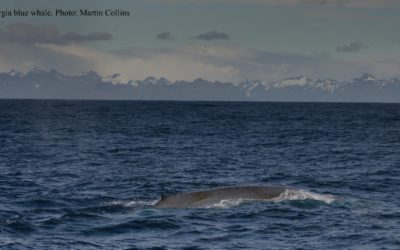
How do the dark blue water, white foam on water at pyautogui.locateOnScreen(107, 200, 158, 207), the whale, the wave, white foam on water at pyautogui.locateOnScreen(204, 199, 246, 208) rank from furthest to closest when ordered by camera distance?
white foam on water at pyautogui.locateOnScreen(107, 200, 158, 207) → the wave → the whale → white foam on water at pyautogui.locateOnScreen(204, 199, 246, 208) → the dark blue water

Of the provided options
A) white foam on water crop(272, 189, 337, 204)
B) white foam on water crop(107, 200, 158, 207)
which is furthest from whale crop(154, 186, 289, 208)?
white foam on water crop(107, 200, 158, 207)

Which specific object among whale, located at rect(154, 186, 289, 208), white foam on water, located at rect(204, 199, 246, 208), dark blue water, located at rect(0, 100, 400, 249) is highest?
whale, located at rect(154, 186, 289, 208)

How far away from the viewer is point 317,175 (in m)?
50.2

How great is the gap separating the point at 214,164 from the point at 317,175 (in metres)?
10.4

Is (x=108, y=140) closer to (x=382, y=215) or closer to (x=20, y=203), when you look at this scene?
(x=20, y=203)

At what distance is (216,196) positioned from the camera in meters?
35.0

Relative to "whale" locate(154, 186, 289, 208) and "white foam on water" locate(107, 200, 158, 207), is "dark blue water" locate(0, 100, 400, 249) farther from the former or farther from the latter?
"whale" locate(154, 186, 289, 208)

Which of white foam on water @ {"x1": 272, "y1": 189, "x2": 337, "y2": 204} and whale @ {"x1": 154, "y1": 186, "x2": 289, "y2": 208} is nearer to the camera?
whale @ {"x1": 154, "y1": 186, "x2": 289, "y2": 208}

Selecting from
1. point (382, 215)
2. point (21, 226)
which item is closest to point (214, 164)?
point (382, 215)

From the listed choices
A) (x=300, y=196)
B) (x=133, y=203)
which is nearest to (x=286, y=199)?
(x=300, y=196)

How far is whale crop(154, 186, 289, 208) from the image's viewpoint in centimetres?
3438

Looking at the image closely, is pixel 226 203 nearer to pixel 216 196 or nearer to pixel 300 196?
pixel 216 196

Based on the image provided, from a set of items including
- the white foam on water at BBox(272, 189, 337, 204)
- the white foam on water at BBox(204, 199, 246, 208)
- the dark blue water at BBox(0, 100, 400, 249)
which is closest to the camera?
the dark blue water at BBox(0, 100, 400, 249)

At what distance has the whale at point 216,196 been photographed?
1353 inches
